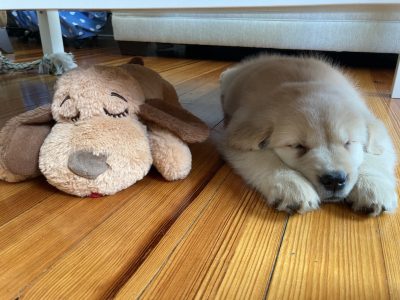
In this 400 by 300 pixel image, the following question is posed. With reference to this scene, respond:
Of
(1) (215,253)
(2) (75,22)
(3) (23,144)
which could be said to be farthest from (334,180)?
(2) (75,22)

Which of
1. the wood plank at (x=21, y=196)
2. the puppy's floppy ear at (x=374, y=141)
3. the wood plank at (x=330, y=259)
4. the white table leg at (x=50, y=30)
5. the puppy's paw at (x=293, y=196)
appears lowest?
the wood plank at (x=21, y=196)

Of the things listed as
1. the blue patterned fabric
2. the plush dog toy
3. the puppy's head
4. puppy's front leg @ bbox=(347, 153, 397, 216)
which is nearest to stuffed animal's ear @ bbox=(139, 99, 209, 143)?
the plush dog toy

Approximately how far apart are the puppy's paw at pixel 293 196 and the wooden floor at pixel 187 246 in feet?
0.07

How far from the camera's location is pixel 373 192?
888mm

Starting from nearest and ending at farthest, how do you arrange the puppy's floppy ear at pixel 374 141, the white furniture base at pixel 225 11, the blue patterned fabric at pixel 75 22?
the white furniture base at pixel 225 11, the puppy's floppy ear at pixel 374 141, the blue patterned fabric at pixel 75 22

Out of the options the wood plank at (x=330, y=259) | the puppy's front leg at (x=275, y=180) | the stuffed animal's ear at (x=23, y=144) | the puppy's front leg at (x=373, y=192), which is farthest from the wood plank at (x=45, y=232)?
the puppy's front leg at (x=373, y=192)

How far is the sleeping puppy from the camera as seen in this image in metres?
0.90

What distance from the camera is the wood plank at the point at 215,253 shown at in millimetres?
669

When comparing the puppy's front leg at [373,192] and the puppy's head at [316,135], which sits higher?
the puppy's head at [316,135]

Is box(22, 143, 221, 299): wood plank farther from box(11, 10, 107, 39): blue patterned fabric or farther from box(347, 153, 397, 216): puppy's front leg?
box(11, 10, 107, 39): blue patterned fabric

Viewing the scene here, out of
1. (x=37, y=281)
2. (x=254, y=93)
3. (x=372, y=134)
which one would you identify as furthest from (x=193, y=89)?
(x=37, y=281)

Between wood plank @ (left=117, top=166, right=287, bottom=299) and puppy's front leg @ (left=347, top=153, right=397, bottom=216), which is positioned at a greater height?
puppy's front leg @ (left=347, top=153, right=397, bottom=216)

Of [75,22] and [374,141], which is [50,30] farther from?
[374,141]

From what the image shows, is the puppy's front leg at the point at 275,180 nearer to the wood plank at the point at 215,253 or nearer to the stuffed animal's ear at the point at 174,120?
the wood plank at the point at 215,253
